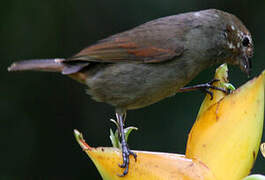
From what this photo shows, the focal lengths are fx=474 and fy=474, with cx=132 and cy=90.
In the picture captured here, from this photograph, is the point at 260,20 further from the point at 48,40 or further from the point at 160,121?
the point at 48,40

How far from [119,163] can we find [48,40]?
3399 mm

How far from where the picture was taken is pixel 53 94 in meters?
4.95

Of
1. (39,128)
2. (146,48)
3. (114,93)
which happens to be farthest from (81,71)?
(39,128)

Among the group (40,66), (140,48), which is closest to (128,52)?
(140,48)

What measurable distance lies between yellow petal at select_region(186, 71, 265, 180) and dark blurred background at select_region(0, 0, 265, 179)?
2.76 metres

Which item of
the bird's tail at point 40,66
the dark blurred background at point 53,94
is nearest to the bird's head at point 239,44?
the bird's tail at point 40,66

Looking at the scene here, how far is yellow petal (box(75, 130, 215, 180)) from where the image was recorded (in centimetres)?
166

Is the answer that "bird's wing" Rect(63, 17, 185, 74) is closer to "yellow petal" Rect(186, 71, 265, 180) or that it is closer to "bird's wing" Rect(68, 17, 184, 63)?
"bird's wing" Rect(68, 17, 184, 63)

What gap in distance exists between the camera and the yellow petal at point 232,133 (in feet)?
5.46

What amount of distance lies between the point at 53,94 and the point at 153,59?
7.29 ft

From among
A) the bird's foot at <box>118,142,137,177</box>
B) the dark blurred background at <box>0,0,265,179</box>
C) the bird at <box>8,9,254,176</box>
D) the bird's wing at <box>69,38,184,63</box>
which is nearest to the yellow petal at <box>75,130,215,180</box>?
the bird's foot at <box>118,142,137,177</box>

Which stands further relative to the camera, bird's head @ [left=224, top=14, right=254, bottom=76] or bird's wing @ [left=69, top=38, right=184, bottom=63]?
bird's wing @ [left=69, top=38, right=184, bottom=63]

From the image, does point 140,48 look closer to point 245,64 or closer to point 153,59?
point 153,59

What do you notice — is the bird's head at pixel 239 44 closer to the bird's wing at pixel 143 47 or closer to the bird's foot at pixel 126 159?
the bird's wing at pixel 143 47
